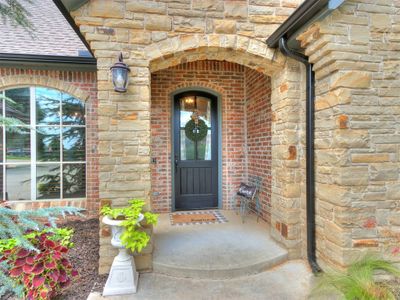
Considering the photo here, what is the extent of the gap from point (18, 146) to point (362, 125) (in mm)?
4890

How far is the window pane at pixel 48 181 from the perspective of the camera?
13.2ft

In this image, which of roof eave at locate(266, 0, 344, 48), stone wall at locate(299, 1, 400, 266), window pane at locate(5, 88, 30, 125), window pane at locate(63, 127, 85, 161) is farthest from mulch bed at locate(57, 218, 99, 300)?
roof eave at locate(266, 0, 344, 48)

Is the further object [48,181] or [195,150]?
[195,150]

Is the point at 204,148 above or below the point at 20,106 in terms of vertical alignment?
below

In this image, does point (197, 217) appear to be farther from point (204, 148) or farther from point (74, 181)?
point (74, 181)

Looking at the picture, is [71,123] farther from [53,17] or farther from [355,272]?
[355,272]

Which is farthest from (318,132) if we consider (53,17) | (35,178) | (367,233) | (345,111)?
(53,17)

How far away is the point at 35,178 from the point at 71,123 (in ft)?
3.61

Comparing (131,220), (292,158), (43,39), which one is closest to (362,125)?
(292,158)

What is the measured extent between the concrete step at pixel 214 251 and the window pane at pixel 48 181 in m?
A: 1.98

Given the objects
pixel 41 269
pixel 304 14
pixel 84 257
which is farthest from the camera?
pixel 84 257

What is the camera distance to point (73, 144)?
4133mm

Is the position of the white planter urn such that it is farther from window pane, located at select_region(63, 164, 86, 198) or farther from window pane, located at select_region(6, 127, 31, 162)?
window pane, located at select_region(6, 127, 31, 162)

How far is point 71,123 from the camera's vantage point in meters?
4.11
